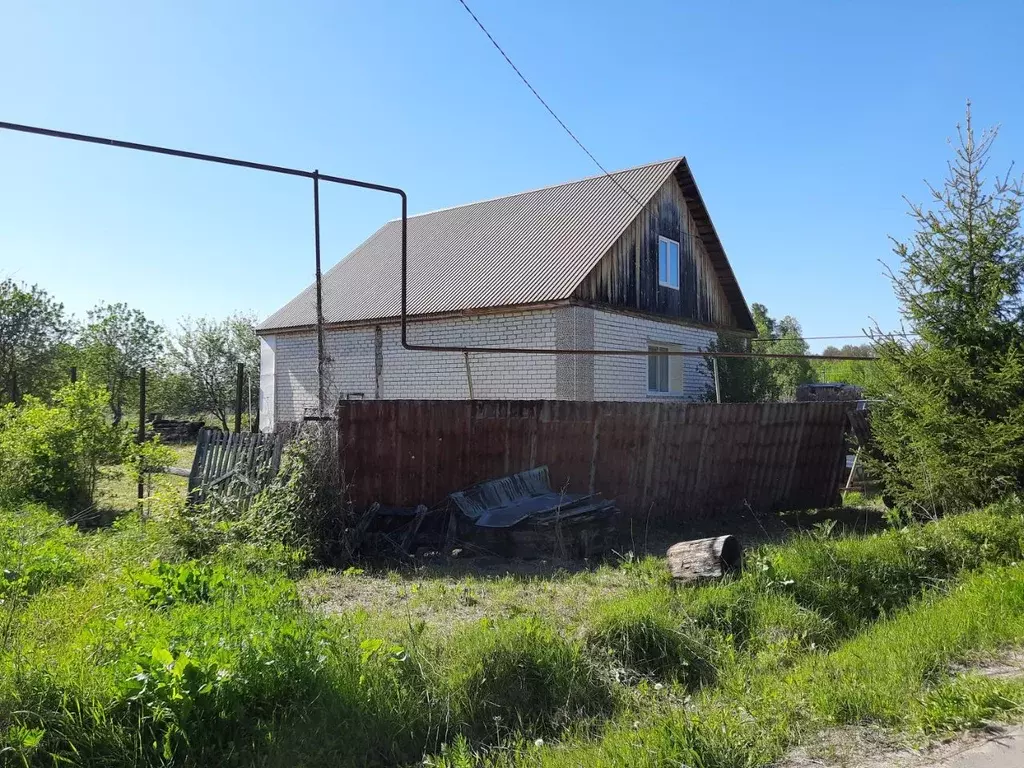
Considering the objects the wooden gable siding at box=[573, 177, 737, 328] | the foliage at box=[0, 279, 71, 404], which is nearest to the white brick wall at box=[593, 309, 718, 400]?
the wooden gable siding at box=[573, 177, 737, 328]

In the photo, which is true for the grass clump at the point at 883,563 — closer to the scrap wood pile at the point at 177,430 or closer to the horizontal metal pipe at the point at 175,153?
the horizontal metal pipe at the point at 175,153

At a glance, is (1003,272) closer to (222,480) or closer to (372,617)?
(372,617)

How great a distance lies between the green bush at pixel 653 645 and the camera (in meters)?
4.14

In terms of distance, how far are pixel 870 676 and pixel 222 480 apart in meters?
6.38

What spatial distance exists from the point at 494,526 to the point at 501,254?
9592mm

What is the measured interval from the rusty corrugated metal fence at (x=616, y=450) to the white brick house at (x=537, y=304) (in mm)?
2691

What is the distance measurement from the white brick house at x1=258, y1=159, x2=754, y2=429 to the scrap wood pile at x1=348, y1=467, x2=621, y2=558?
187 inches

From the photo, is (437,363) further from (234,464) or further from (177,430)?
(177,430)

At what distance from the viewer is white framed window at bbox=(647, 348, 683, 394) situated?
51.1 feet

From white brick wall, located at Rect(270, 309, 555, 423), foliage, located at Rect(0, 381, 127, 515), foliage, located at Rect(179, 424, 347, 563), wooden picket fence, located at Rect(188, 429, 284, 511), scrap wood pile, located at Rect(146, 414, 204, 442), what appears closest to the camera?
foliage, located at Rect(179, 424, 347, 563)

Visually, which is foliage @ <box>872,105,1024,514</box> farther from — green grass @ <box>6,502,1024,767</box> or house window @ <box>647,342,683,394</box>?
house window @ <box>647,342,683,394</box>

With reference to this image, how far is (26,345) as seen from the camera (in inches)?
894

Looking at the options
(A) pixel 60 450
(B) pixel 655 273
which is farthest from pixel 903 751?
(B) pixel 655 273

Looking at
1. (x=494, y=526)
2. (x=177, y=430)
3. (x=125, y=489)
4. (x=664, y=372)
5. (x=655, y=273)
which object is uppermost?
(x=655, y=273)
